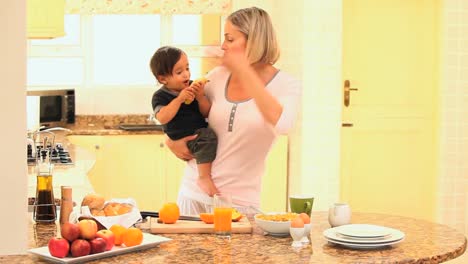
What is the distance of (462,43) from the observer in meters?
6.65

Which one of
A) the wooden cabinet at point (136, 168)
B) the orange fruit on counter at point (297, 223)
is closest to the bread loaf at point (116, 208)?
the orange fruit on counter at point (297, 223)

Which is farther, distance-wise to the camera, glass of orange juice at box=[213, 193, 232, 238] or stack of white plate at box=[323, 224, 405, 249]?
glass of orange juice at box=[213, 193, 232, 238]

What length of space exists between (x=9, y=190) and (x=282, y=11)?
15.3 ft

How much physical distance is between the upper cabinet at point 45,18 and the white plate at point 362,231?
304 centimetres

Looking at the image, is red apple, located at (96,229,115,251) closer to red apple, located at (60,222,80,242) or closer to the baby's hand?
red apple, located at (60,222,80,242)

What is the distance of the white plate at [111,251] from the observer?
251 centimetres

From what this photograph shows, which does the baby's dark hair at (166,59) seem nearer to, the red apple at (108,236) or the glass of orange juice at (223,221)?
the glass of orange juice at (223,221)

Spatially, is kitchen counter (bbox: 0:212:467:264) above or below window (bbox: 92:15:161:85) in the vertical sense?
below

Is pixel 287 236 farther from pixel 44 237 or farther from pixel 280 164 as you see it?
pixel 280 164

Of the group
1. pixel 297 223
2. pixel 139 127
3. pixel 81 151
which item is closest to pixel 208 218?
pixel 297 223

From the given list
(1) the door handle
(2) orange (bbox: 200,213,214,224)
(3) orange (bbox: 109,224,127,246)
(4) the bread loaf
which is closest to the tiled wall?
(1) the door handle

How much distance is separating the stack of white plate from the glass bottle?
964mm

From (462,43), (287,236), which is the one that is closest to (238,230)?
(287,236)

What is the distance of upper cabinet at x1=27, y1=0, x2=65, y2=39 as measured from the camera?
208 inches
